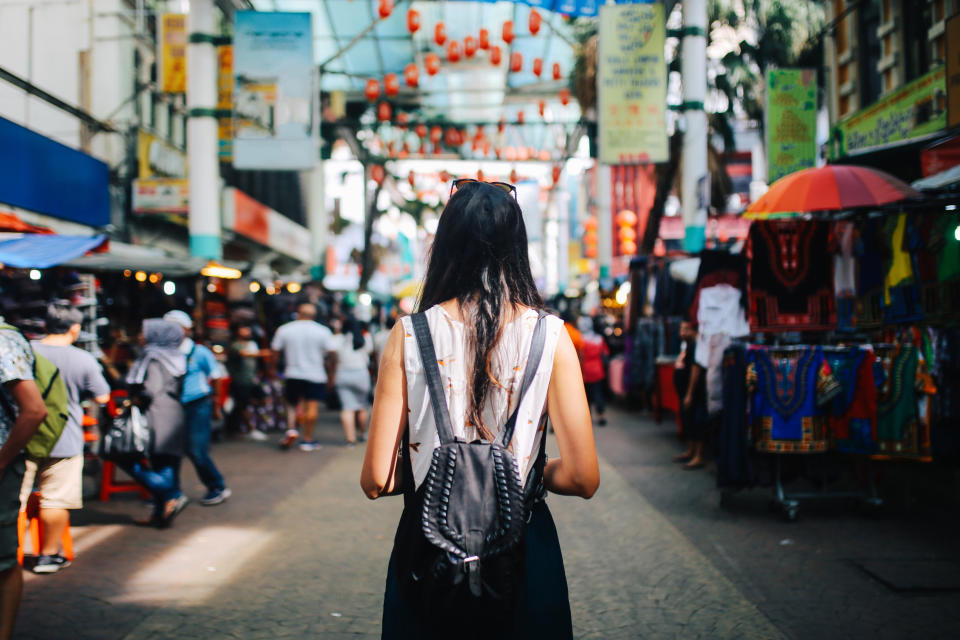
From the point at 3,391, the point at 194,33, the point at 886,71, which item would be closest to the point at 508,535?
the point at 3,391

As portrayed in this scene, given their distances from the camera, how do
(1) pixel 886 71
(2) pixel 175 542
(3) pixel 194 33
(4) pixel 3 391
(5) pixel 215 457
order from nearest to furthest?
(4) pixel 3 391 < (2) pixel 175 542 < (5) pixel 215 457 < (1) pixel 886 71 < (3) pixel 194 33

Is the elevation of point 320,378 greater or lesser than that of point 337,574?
greater

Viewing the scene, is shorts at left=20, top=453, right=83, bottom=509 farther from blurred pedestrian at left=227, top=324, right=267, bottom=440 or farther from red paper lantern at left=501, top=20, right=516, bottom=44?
red paper lantern at left=501, top=20, right=516, bottom=44

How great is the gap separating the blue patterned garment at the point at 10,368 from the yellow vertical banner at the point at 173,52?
14055 millimetres

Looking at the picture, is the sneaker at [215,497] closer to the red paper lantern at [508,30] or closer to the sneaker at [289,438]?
the sneaker at [289,438]

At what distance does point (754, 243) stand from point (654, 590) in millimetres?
3525

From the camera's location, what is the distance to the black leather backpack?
1.90 metres

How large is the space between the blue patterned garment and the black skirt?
2.32 meters

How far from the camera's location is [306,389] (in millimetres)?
11000

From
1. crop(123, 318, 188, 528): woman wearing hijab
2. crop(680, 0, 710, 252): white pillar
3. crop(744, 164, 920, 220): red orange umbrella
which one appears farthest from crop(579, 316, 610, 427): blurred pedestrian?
crop(123, 318, 188, 528): woman wearing hijab

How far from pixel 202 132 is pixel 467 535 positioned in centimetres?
1506

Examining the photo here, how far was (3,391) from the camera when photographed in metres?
3.68

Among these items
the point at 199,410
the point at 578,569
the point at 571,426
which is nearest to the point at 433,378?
the point at 571,426

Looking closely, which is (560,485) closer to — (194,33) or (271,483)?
(271,483)
